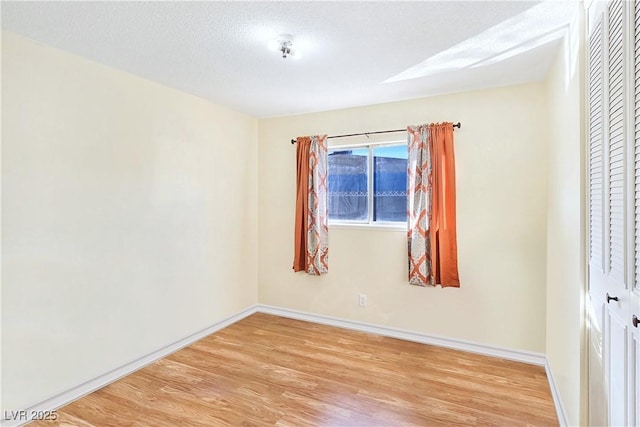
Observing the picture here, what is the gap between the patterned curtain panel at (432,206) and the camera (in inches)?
118

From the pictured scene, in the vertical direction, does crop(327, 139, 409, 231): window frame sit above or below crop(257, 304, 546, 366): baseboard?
above

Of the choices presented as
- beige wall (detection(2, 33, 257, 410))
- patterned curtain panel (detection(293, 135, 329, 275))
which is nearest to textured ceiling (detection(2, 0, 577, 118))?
beige wall (detection(2, 33, 257, 410))

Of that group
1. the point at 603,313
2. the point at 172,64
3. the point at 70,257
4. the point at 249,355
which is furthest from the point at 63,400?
the point at 603,313

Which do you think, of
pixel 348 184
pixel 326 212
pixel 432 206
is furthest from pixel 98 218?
pixel 432 206

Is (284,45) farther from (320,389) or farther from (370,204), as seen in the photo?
(320,389)

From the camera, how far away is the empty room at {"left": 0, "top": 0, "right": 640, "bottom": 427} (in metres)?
1.68

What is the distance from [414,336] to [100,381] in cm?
268

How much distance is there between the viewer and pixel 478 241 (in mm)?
2959

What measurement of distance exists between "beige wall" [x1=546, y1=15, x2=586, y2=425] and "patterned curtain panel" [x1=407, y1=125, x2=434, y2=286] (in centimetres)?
94

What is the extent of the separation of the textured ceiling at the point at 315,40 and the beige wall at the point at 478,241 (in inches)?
11.2

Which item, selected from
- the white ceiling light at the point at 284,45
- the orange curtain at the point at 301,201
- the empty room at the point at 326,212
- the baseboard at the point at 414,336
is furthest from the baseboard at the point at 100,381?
the white ceiling light at the point at 284,45

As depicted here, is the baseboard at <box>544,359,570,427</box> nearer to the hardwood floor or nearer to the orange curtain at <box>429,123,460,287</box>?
the hardwood floor

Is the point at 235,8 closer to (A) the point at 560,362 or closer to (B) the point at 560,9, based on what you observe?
(B) the point at 560,9

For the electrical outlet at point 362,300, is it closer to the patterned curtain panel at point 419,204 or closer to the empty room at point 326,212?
the empty room at point 326,212
